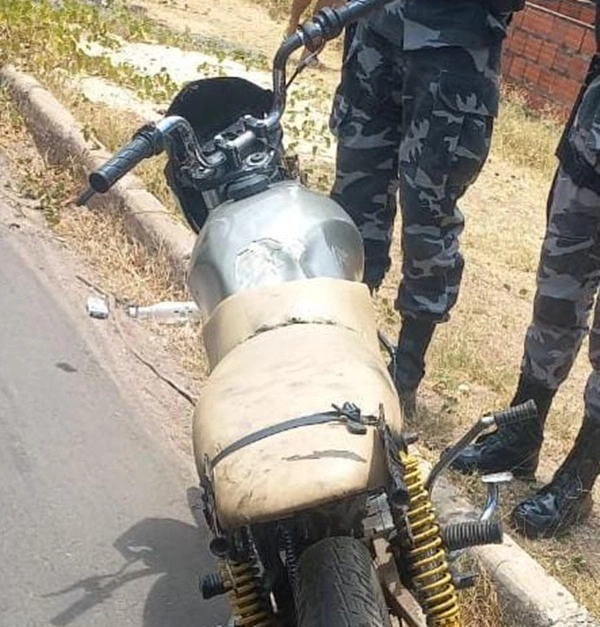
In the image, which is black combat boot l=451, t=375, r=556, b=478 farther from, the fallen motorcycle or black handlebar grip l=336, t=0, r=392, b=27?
black handlebar grip l=336, t=0, r=392, b=27

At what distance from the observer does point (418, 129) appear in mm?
3307

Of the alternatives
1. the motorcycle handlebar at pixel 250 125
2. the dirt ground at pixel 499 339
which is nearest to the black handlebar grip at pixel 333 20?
the motorcycle handlebar at pixel 250 125

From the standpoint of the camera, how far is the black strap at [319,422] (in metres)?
1.88

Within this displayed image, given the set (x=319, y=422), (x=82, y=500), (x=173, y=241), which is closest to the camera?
(x=319, y=422)

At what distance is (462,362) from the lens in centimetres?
425

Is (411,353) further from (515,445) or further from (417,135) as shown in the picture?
(417,135)

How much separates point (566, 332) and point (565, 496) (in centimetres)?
44

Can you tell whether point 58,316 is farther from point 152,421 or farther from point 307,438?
point 307,438

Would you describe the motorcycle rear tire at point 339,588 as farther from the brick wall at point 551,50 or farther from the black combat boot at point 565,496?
the brick wall at point 551,50

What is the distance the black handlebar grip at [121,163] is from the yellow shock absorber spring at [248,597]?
0.80 m

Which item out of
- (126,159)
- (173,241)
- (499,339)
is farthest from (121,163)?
(499,339)

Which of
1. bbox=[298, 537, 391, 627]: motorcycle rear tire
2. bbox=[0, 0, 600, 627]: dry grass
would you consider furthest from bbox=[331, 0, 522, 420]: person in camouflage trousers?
bbox=[298, 537, 391, 627]: motorcycle rear tire

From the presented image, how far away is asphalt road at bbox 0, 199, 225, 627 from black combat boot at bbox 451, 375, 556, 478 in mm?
801

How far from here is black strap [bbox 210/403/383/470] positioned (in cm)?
188
